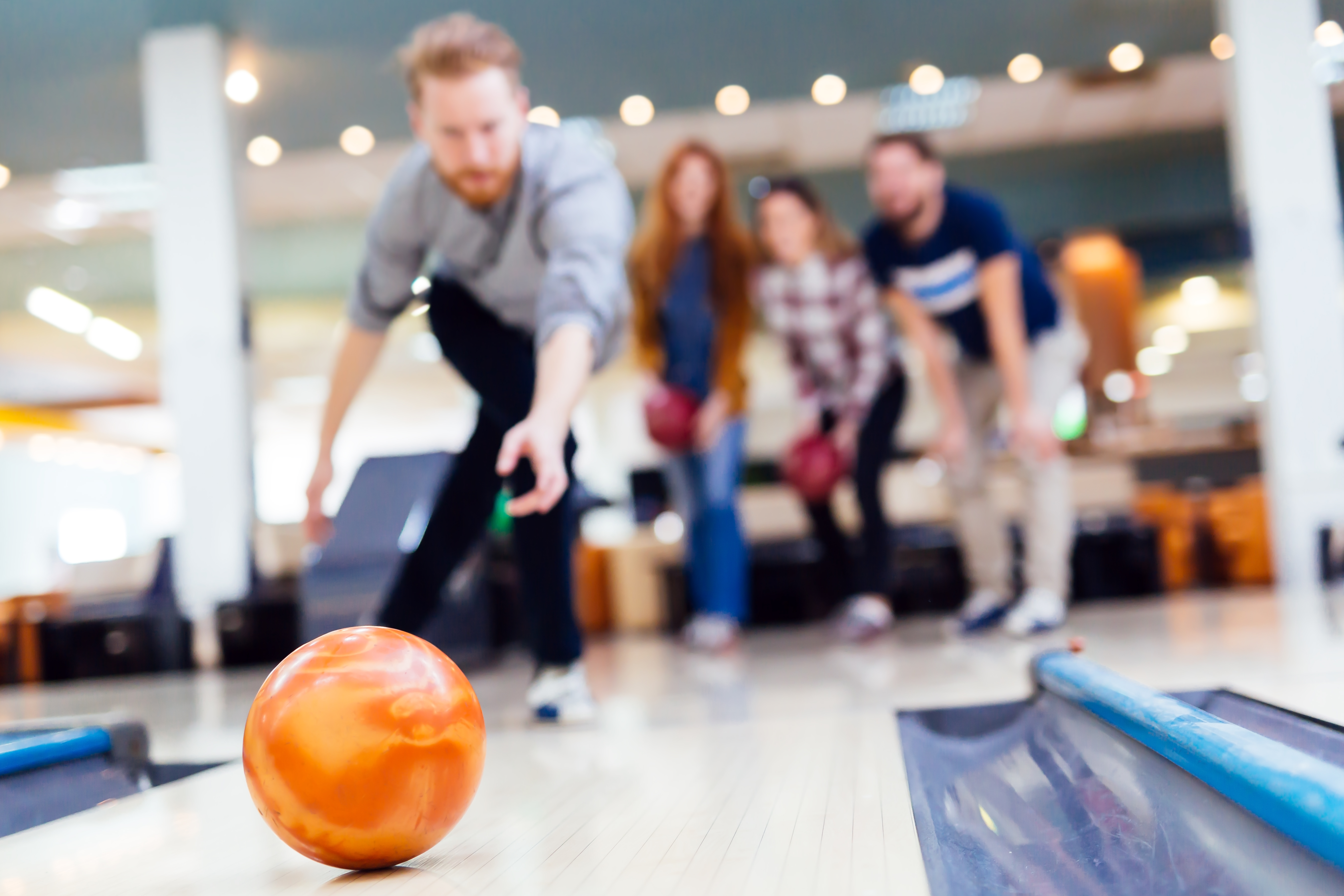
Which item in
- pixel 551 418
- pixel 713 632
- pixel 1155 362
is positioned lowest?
pixel 713 632

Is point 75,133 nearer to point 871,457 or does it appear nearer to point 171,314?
point 171,314

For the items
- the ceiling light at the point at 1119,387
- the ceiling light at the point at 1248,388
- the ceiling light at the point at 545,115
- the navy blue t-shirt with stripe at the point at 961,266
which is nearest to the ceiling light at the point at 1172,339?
the ceiling light at the point at 1248,388

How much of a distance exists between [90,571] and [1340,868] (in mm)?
7057

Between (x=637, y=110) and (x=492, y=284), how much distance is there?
4483mm

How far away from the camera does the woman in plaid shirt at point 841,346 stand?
→ 11.2 ft

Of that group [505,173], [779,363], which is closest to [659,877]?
[505,173]

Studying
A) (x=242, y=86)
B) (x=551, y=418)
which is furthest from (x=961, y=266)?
(x=242, y=86)

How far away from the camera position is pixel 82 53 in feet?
16.8

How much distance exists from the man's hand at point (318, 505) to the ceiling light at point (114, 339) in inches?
329

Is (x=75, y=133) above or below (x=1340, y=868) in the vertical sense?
above

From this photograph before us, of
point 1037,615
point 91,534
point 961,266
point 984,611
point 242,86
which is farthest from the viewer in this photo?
point 91,534

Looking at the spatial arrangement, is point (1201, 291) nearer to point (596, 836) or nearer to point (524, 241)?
point (524, 241)

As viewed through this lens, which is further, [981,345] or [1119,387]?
[1119,387]

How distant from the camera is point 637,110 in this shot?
627 cm
